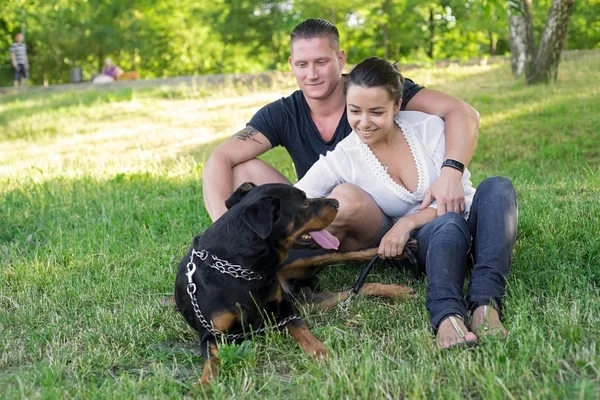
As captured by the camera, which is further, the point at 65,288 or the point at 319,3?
the point at 319,3

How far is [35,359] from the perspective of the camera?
155 inches

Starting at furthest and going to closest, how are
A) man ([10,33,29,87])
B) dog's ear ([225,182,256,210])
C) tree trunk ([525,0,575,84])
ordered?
man ([10,33,29,87]), tree trunk ([525,0,575,84]), dog's ear ([225,182,256,210])

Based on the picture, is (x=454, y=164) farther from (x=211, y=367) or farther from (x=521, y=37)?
(x=521, y=37)

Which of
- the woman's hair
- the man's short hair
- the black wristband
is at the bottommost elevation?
the black wristband

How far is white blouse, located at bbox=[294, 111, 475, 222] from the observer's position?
4555 mm

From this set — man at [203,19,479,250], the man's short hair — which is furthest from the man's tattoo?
the man's short hair

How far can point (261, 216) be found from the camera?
364 centimetres

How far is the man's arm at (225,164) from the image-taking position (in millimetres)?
5074

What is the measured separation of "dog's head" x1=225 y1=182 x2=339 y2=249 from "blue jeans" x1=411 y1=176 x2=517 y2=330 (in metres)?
0.60

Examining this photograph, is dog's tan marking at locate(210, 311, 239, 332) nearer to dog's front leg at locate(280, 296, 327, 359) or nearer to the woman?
dog's front leg at locate(280, 296, 327, 359)

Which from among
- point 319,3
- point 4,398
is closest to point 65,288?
point 4,398

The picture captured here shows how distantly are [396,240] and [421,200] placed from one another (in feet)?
1.36

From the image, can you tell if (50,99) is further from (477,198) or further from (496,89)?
(477,198)

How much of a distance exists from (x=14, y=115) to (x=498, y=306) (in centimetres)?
1543
